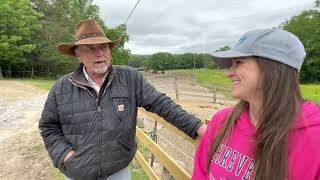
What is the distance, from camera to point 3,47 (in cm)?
3591

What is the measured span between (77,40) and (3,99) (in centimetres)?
1599

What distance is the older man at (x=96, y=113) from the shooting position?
287 centimetres

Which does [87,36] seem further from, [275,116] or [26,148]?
[26,148]

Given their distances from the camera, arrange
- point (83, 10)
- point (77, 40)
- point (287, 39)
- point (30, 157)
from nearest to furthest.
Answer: point (287, 39) → point (77, 40) → point (30, 157) → point (83, 10)

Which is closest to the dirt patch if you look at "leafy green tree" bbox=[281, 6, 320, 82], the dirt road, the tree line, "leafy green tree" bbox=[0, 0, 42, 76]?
the dirt road

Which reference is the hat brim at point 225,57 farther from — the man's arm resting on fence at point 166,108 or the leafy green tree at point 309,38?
the leafy green tree at point 309,38

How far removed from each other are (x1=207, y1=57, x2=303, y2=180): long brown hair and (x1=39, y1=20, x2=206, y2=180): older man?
110 cm

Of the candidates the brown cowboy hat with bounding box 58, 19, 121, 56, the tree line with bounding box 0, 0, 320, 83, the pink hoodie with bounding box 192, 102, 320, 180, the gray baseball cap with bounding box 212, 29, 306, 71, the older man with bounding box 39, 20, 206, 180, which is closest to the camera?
the pink hoodie with bounding box 192, 102, 320, 180

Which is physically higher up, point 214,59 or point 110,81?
point 214,59

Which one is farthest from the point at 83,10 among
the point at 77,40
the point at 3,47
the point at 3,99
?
the point at 77,40

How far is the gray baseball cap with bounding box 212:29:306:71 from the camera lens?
5.39 feet

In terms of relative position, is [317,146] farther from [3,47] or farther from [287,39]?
[3,47]

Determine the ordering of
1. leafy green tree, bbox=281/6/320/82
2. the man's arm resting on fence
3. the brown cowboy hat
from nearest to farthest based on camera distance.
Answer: the man's arm resting on fence
the brown cowboy hat
leafy green tree, bbox=281/6/320/82

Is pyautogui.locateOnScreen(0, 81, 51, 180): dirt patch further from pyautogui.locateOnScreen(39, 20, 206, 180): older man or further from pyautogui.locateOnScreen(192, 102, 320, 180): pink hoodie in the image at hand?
pyautogui.locateOnScreen(192, 102, 320, 180): pink hoodie
